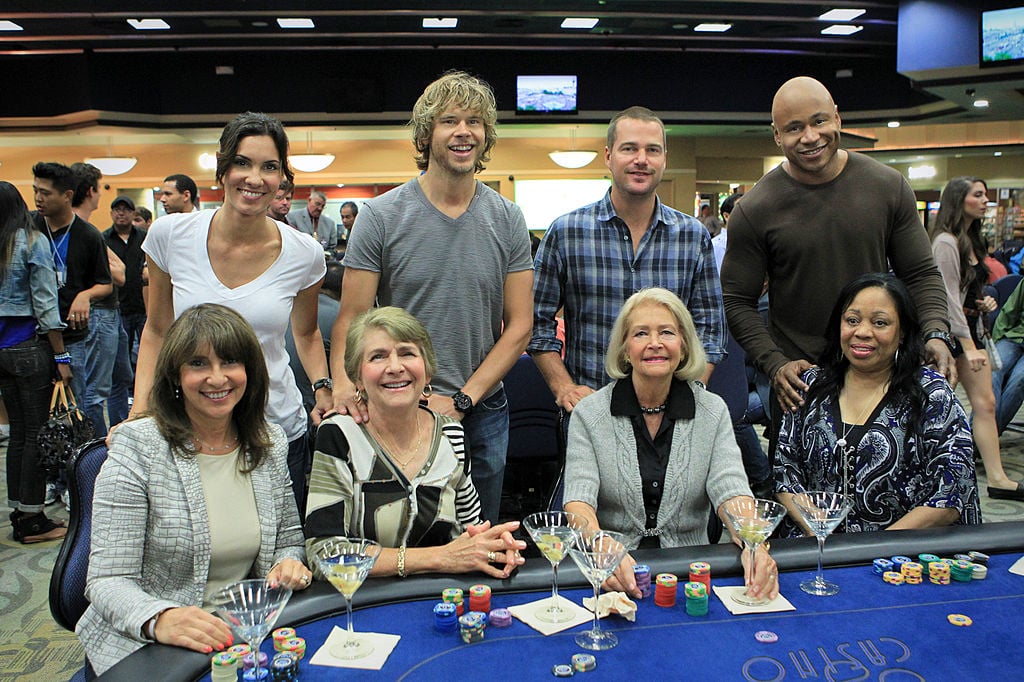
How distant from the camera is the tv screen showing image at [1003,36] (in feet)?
25.9

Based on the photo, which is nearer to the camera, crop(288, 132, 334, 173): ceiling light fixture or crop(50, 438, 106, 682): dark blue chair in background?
crop(50, 438, 106, 682): dark blue chair in background

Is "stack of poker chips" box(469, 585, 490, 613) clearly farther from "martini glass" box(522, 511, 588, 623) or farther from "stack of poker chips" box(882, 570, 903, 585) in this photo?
"stack of poker chips" box(882, 570, 903, 585)

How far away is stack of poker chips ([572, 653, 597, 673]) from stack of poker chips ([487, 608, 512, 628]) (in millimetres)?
168

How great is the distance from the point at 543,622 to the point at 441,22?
829 centimetres

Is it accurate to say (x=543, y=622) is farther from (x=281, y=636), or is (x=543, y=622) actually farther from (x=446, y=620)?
(x=281, y=636)

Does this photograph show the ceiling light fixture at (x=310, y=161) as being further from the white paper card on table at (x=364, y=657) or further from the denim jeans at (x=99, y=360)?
the white paper card on table at (x=364, y=657)

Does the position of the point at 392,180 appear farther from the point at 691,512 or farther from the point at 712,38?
the point at 691,512

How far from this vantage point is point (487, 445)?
240cm

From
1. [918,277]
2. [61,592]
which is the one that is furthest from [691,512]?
[61,592]

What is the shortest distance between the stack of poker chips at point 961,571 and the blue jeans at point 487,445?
1.22 m

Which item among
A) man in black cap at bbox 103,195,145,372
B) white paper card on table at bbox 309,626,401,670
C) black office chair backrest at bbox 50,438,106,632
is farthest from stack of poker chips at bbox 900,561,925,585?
man in black cap at bbox 103,195,145,372

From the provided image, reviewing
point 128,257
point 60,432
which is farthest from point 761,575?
point 128,257

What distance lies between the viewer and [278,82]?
10305 mm

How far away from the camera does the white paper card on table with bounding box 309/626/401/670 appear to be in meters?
1.31
